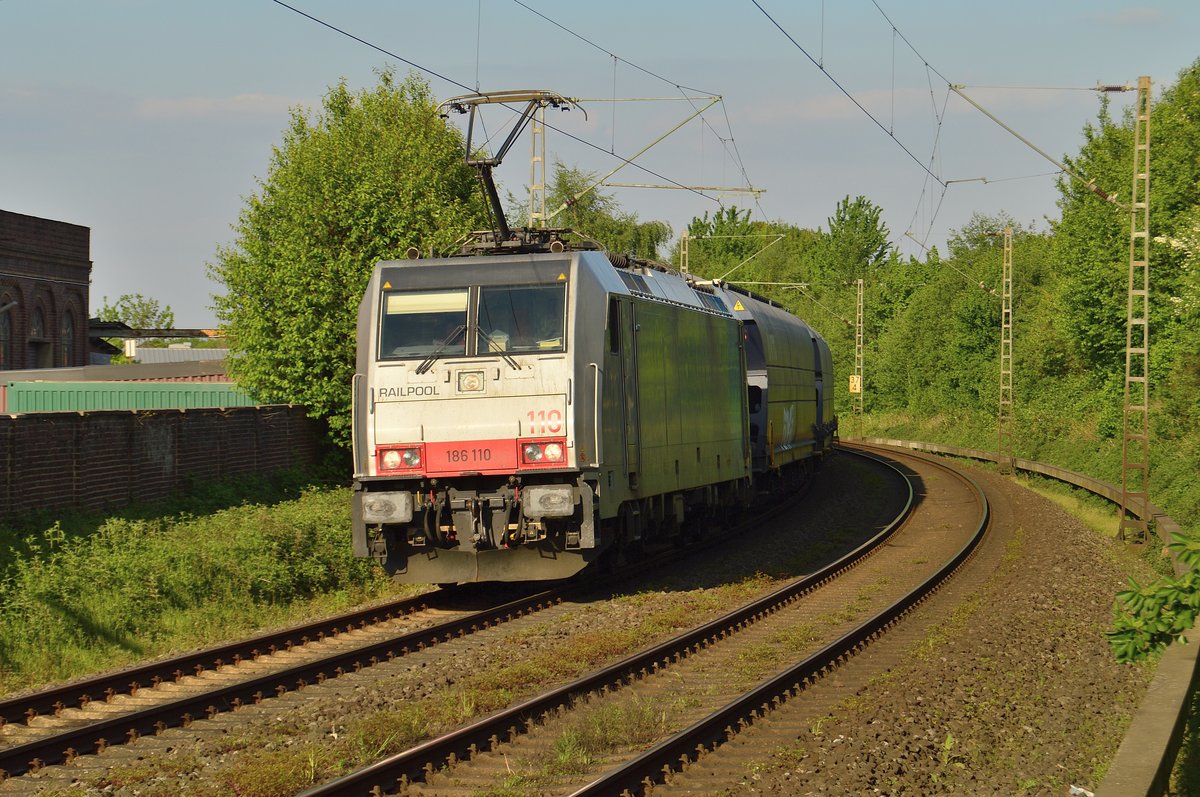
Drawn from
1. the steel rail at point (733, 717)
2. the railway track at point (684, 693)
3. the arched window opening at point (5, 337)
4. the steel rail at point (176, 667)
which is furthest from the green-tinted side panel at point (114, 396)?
the arched window opening at point (5, 337)

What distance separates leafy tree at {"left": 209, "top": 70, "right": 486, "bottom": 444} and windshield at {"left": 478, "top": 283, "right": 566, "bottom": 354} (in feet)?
38.5

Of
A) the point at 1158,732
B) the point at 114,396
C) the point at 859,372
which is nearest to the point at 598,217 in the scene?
the point at 859,372

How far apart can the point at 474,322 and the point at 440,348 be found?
469mm

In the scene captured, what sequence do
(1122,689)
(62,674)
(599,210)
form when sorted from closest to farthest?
1. (1122,689)
2. (62,674)
3. (599,210)

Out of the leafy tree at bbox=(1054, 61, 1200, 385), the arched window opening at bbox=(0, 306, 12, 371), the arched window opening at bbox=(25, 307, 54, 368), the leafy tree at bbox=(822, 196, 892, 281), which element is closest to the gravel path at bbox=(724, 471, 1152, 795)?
the leafy tree at bbox=(1054, 61, 1200, 385)

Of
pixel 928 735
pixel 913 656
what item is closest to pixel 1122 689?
pixel 913 656

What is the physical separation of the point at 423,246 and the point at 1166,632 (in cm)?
2105

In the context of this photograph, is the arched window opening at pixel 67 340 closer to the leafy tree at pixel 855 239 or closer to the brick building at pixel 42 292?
the brick building at pixel 42 292

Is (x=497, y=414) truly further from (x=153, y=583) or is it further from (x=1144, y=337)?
(x=1144, y=337)

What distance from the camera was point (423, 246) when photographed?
26547 mm

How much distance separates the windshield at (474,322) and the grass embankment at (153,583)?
11.2 feet

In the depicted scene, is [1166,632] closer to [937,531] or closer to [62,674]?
[62,674]

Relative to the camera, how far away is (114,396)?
31.4 metres

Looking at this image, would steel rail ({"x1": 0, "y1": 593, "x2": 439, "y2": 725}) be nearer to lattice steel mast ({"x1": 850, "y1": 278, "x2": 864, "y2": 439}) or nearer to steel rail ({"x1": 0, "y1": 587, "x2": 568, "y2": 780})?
steel rail ({"x1": 0, "y1": 587, "x2": 568, "y2": 780})
